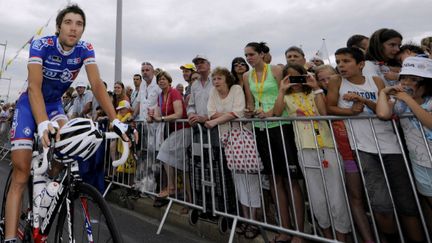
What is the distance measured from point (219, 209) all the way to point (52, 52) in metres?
2.25

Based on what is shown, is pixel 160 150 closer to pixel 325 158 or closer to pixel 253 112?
pixel 253 112

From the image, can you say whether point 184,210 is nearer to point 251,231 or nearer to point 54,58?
point 251,231

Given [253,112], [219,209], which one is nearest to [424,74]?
[253,112]

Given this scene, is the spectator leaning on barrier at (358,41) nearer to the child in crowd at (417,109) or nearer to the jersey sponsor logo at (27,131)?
the child in crowd at (417,109)

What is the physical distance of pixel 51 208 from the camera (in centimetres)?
221

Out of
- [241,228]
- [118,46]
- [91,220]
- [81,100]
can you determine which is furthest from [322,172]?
[118,46]

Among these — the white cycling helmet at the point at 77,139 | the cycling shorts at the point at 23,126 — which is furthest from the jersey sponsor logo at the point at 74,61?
the white cycling helmet at the point at 77,139

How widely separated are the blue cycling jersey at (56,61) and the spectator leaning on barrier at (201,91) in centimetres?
185

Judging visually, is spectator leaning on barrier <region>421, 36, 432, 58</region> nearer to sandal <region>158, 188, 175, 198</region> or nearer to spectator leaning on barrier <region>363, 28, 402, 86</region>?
spectator leaning on barrier <region>363, 28, 402, 86</region>

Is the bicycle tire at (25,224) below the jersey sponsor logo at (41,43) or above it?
below

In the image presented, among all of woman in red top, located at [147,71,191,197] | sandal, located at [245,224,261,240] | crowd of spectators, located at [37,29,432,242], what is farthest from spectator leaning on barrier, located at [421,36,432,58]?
woman in red top, located at [147,71,191,197]

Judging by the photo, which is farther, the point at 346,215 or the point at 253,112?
the point at 253,112

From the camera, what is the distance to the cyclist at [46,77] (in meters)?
2.34

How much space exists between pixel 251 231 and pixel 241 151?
2.86 ft
